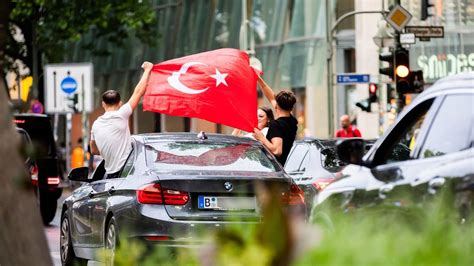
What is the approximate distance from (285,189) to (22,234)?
6.65 m

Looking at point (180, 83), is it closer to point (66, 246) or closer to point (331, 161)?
point (331, 161)

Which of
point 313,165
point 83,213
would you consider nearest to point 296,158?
point 313,165

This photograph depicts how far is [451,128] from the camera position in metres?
7.06

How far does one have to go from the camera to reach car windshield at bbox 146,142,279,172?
1262cm

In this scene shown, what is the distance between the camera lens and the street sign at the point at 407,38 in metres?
29.3

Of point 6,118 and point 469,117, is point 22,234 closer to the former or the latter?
point 6,118

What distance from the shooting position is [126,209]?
12297 mm

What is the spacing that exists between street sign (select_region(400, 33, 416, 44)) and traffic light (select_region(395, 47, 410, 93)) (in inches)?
9.9

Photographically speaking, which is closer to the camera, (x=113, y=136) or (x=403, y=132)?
(x=403, y=132)

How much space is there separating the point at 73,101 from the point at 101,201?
83.3 ft

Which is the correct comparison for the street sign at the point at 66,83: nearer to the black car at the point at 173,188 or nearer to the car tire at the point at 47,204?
the car tire at the point at 47,204

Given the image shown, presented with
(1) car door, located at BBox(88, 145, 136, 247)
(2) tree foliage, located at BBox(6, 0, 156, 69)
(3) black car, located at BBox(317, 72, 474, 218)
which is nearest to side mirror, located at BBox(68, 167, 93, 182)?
(1) car door, located at BBox(88, 145, 136, 247)

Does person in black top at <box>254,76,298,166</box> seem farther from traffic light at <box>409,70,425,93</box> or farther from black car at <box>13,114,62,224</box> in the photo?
traffic light at <box>409,70,425,93</box>

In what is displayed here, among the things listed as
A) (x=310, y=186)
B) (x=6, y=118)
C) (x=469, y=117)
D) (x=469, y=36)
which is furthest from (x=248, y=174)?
(x=469, y=36)
